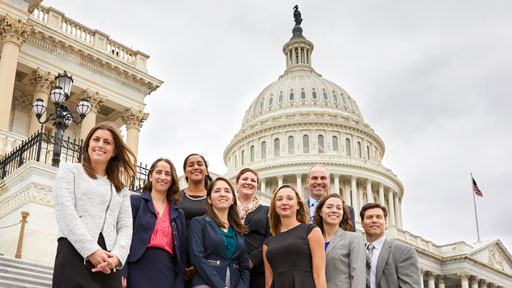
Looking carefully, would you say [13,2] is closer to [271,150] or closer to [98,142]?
[98,142]

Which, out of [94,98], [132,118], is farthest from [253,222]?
[132,118]

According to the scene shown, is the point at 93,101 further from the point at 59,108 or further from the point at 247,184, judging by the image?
the point at 247,184

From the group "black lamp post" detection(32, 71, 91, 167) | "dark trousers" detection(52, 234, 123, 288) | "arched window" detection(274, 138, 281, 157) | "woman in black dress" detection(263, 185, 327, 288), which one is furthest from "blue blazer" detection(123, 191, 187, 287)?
"arched window" detection(274, 138, 281, 157)

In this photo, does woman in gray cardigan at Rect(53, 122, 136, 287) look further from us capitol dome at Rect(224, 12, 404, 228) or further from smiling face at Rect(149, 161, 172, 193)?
us capitol dome at Rect(224, 12, 404, 228)

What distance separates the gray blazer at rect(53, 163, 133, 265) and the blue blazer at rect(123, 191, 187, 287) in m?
0.51

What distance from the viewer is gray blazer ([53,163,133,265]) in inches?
164

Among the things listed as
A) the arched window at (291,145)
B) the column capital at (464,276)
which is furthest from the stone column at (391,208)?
the column capital at (464,276)

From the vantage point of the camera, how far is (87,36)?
81.5 ft

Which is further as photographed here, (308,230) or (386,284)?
(386,284)

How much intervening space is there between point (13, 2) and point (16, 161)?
28.8 feet

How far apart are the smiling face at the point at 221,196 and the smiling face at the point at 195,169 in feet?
2.06

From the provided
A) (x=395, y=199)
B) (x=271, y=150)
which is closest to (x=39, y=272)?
(x=271, y=150)

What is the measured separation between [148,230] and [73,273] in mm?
1198

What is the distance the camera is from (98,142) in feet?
15.7
